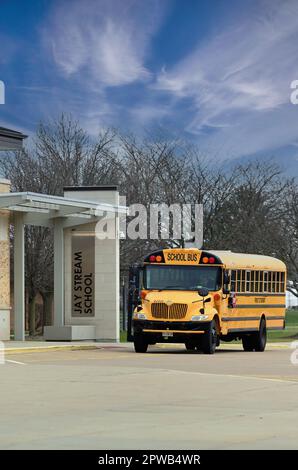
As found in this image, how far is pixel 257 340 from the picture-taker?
33438 mm

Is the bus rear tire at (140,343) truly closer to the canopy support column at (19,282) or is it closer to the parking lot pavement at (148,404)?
the parking lot pavement at (148,404)

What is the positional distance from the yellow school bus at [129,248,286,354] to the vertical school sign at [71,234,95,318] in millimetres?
7662

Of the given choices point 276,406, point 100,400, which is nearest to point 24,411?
point 100,400

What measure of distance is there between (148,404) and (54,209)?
75.9ft

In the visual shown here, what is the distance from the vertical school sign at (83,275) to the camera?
40156 mm

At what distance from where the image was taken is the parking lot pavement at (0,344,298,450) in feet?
38.8

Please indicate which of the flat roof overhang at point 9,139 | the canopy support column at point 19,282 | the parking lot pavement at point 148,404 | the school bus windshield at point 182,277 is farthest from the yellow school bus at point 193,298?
the flat roof overhang at point 9,139

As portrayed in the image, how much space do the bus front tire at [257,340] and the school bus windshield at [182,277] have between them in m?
3.78

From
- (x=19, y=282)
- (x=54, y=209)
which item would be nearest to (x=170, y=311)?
(x=54, y=209)

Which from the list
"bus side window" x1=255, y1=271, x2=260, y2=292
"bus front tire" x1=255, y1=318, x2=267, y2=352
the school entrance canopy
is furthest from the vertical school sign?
"bus side window" x1=255, y1=271, x2=260, y2=292

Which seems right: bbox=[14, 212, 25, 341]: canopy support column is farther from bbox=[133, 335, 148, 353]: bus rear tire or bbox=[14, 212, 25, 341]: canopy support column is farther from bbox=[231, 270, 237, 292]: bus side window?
bbox=[231, 270, 237, 292]: bus side window

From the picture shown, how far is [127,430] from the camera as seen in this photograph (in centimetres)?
1255
